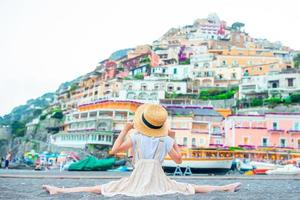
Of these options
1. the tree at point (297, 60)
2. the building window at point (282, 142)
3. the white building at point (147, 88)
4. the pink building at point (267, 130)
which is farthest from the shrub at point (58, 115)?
the building window at point (282, 142)

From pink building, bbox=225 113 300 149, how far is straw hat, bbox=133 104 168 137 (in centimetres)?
4556

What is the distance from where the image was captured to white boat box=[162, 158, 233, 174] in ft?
112

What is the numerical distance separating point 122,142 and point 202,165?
2743 cm

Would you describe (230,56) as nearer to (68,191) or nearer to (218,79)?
(218,79)

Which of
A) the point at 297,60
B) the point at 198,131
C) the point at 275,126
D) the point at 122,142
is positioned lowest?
the point at 122,142

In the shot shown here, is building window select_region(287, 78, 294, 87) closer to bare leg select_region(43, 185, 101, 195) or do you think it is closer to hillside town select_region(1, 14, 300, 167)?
hillside town select_region(1, 14, 300, 167)

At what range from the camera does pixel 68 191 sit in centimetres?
830

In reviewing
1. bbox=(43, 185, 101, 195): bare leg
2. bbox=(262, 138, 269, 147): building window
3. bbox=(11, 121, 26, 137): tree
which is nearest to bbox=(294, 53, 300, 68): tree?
bbox=(262, 138, 269, 147): building window

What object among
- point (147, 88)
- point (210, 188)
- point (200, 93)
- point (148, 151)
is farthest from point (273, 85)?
point (148, 151)

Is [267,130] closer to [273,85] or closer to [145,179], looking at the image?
[273,85]

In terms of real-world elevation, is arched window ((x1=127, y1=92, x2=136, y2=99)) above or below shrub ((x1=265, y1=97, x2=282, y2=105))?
above

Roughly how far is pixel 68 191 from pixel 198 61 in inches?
3182

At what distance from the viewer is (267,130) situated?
171 ft

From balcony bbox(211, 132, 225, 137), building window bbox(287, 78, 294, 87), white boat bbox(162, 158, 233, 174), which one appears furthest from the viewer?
building window bbox(287, 78, 294, 87)
